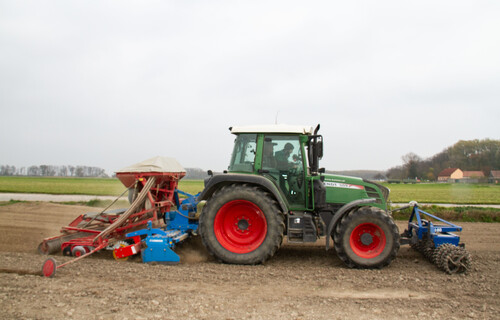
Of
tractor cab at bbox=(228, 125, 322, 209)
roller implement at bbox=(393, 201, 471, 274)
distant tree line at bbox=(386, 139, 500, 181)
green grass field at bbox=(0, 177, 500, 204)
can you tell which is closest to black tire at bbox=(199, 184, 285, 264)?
tractor cab at bbox=(228, 125, 322, 209)

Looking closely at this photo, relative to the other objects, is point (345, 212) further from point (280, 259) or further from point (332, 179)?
point (280, 259)

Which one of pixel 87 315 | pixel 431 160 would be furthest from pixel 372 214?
pixel 431 160

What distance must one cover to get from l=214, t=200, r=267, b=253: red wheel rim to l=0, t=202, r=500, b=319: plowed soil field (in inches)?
18.4

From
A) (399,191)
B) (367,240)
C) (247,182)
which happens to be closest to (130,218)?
(247,182)

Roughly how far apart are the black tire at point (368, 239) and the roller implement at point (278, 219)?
0.05 feet

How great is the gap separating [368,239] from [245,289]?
2376 mm

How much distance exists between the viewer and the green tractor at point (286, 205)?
229 inches

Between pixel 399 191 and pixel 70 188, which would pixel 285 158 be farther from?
pixel 399 191

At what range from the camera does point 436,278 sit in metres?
5.23

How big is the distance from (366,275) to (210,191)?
2944 millimetres

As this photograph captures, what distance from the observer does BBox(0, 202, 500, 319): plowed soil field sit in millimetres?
→ 3863

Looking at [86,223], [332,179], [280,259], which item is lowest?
[280,259]

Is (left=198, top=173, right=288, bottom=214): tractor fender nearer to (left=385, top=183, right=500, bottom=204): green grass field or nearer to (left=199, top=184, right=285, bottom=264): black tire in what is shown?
(left=199, top=184, right=285, bottom=264): black tire

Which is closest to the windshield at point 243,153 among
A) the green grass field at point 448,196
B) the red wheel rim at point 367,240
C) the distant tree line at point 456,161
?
the red wheel rim at point 367,240
